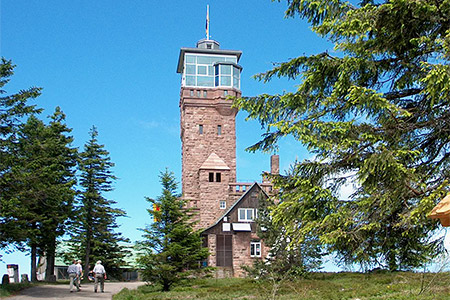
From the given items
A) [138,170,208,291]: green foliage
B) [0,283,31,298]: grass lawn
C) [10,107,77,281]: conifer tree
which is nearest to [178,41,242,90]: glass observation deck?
[10,107,77,281]: conifer tree

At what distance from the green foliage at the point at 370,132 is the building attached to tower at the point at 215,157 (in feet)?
89.1

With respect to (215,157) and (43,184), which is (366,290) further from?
(215,157)

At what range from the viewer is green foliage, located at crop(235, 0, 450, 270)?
11273mm

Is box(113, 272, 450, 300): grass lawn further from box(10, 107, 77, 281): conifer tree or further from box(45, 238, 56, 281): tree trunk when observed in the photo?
box(45, 238, 56, 281): tree trunk

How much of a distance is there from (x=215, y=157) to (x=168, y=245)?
22.3 m

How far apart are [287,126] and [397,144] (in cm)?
229

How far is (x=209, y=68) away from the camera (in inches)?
1879

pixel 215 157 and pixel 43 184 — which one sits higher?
pixel 215 157

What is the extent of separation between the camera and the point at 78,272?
21359mm

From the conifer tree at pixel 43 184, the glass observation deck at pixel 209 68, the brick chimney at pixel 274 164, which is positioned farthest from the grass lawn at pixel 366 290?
the glass observation deck at pixel 209 68

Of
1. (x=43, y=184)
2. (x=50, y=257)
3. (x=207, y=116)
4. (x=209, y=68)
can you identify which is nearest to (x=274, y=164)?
(x=207, y=116)

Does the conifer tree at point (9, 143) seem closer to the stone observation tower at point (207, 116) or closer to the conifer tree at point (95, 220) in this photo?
the conifer tree at point (95, 220)

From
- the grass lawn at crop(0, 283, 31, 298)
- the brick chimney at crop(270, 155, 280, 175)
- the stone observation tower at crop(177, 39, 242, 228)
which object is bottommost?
the grass lawn at crop(0, 283, 31, 298)

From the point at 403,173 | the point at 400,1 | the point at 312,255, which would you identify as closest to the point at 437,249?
the point at 403,173
